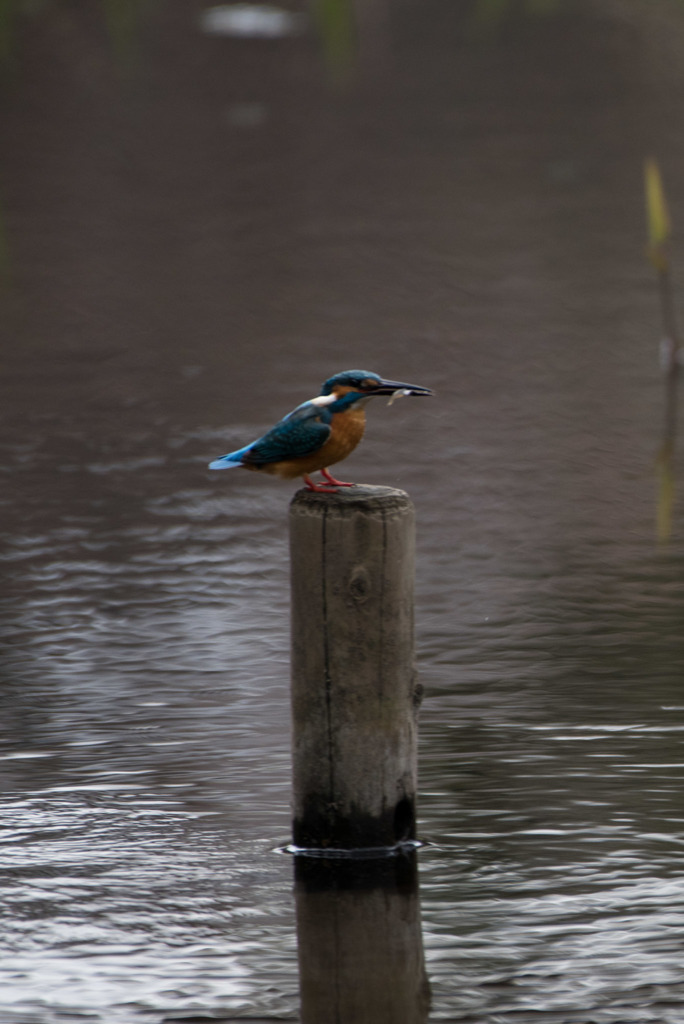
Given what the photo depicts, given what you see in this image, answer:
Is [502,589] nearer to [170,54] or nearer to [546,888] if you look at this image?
→ [546,888]

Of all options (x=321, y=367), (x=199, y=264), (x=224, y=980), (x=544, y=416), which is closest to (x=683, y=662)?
(x=224, y=980)

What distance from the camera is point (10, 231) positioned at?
2073 centimetres

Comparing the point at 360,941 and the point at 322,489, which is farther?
the point at 322,489

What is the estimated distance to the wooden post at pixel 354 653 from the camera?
13.9ft

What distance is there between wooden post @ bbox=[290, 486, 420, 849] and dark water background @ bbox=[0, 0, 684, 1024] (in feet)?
1.00

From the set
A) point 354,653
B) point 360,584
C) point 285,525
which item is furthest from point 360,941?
point 285,525

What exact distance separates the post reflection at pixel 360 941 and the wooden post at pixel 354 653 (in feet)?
0.46

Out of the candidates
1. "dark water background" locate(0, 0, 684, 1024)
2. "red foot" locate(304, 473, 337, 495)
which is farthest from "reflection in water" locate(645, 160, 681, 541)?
"red foot" locate(304, 473, 337, 495)

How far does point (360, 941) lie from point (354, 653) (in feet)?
2.36

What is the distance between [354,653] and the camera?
14.0ft

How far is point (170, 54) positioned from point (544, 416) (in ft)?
47.5

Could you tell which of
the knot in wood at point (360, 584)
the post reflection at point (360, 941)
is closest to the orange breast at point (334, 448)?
the knot in wood at point (360, 584)

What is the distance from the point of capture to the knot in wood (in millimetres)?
4215

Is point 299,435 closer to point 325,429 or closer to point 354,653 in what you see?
point 325,429
